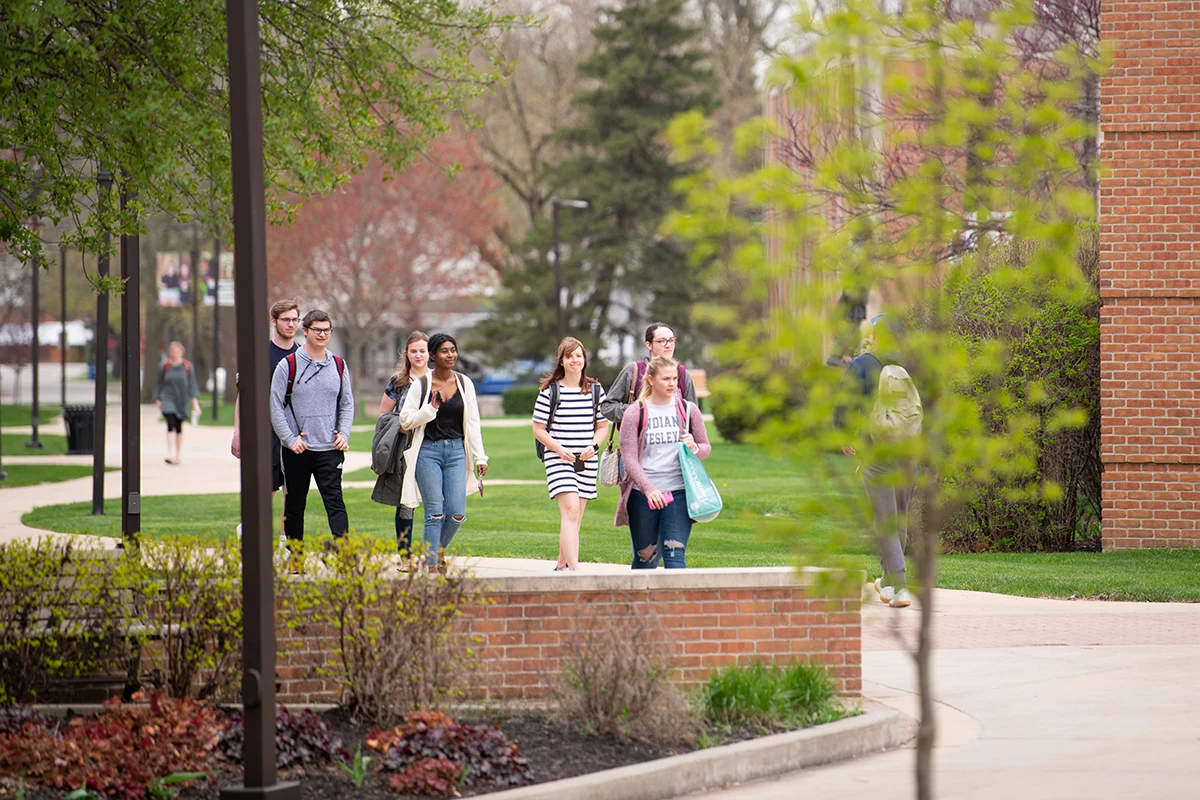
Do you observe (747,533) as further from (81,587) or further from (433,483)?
(81,587)

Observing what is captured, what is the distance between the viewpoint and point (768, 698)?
23.8 feet

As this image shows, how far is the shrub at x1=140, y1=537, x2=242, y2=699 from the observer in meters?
7.12

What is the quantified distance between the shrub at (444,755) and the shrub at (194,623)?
3.55ft

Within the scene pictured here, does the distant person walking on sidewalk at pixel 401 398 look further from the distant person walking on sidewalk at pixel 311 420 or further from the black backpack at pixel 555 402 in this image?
the black backpack at pixel 555 402

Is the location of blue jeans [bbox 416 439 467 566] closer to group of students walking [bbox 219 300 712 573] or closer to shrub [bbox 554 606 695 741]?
group of students walking [bbox 219 300 712 573]

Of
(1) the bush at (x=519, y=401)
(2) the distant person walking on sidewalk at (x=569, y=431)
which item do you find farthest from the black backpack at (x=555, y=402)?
(1) the bush at (x=519, y=401)

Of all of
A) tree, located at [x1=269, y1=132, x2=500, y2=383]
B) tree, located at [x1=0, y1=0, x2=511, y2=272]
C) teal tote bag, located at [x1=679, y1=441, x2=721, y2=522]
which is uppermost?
tree, located at [x1=269, y1=132, x2=500, y2=383]

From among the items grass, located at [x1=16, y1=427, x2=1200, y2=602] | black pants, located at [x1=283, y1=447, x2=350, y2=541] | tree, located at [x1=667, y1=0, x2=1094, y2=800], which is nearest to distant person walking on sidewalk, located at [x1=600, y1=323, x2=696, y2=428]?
grass, located at [x1=16, y1=427, x2=1200, y2=602]

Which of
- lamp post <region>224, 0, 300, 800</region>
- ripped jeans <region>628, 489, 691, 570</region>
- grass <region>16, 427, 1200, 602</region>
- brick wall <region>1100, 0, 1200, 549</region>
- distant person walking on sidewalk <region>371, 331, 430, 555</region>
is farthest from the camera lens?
brick wall <region>1100, 0, 1200, 549</region>

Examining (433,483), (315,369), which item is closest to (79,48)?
(315,369)

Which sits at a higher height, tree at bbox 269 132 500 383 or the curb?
tree at bbox 269 132 500 383

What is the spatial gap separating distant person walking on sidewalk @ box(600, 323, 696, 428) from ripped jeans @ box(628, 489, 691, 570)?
0.95m

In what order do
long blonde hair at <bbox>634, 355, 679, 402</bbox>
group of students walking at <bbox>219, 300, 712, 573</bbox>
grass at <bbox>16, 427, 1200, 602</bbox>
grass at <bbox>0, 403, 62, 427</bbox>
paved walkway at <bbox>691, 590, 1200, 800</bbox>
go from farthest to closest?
grass at <bbox>0, 403, 62, 427</bbox> < grass at <bbox>16, 427, 1200, 602</bbox> < group of students walking at <bbox>219, 300, 712, 573</bbox> < long blonde hair at <bbox>634, 355, 679, 402</bbox> < paved walkway at <bbox>691, 590, 1200, 800</bbox>

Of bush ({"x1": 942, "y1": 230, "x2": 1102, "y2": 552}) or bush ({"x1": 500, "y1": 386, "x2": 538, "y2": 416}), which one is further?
bush ({"x1": 500, "y1": 386, "x2": 538, "y2": 416})
